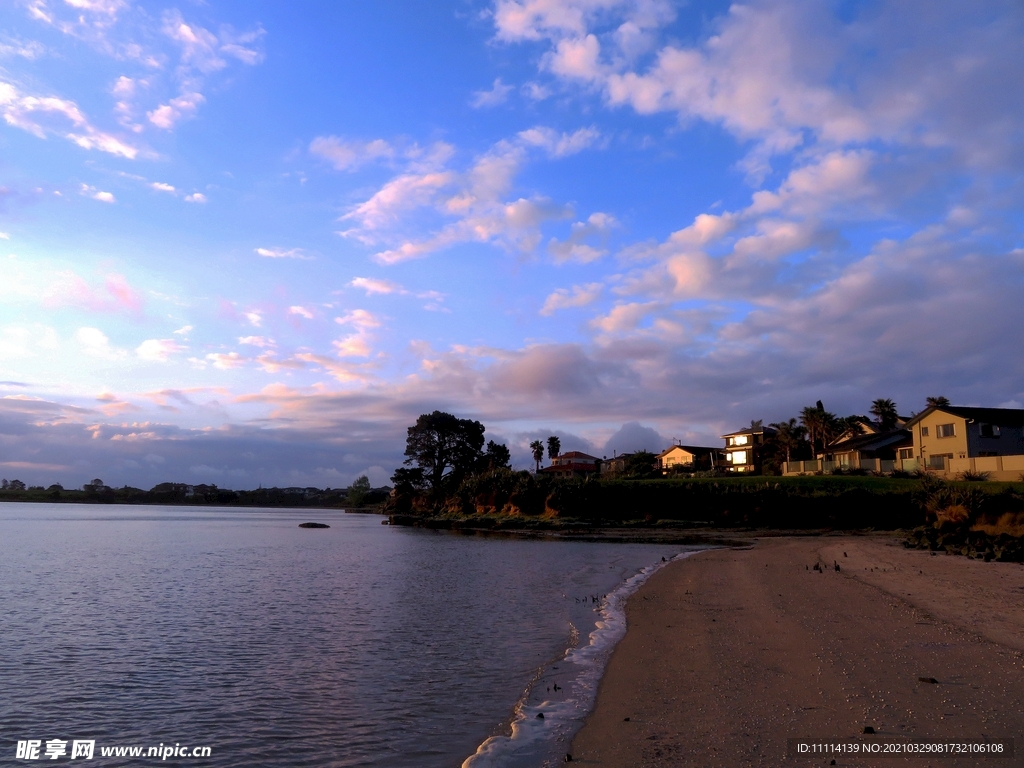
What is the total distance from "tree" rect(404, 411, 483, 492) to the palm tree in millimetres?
46685

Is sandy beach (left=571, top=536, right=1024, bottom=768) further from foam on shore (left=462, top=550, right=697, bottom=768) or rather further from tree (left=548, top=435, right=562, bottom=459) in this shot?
tree (left=548, top=435, right=562, bottom=459)

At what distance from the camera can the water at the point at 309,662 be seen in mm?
8906

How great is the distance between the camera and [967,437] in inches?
2263

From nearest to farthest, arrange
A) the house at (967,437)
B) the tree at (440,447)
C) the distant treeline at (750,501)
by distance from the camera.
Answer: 1. the distant treeline at (750,501)
2. the house at (967,437)
3. the tree at (440,447)

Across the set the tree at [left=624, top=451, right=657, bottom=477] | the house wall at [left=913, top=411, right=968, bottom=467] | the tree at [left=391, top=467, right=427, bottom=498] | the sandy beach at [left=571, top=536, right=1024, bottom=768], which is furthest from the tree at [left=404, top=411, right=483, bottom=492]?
the sandy beach at [left=571, top=536, right=1024, bottom=768]

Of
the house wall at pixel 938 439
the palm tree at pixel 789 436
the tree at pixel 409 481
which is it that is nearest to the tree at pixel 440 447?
the tree at pixel 409 481

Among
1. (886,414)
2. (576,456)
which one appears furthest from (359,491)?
(886,414)

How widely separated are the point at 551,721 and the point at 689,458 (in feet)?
324

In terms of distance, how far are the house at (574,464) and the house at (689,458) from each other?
1280 centimetres

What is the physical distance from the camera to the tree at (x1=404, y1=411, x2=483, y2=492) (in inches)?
4193

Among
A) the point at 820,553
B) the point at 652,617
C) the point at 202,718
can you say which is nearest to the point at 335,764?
the point at 202,718

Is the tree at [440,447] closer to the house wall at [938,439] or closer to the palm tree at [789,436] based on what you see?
the palm tree at [789,436]

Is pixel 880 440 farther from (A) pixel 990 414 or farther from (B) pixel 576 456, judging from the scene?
(B) pixel 576 456

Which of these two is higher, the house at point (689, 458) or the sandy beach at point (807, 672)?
the house at point (689, 458)
